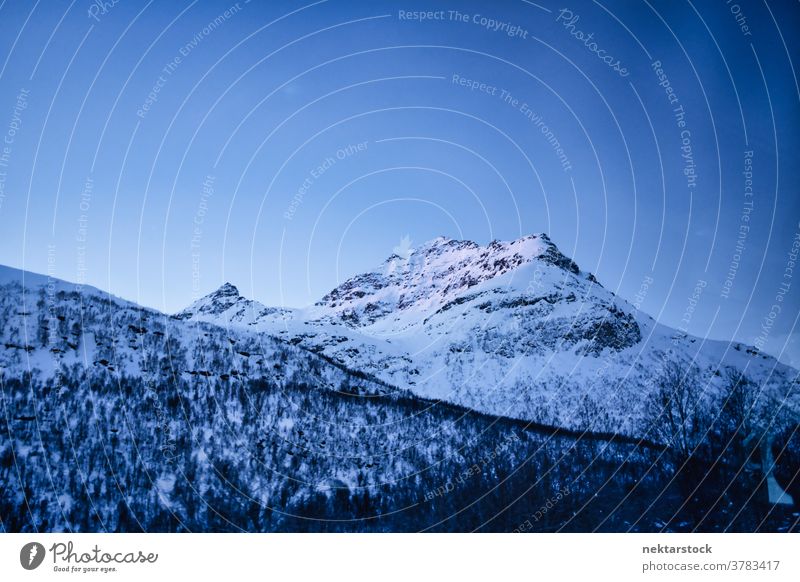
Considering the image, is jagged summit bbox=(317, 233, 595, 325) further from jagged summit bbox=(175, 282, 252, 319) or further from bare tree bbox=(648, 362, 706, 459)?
bare tree bbox=(648, 362, 706, 459)

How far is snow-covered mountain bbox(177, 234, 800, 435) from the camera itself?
10750 mm

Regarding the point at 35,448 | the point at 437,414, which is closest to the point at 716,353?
the point at 437,414

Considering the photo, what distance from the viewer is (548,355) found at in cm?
1709

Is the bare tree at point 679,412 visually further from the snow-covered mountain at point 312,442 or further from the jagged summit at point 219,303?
the jagged summit at point 219,303

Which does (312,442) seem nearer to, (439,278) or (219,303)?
(219,303)

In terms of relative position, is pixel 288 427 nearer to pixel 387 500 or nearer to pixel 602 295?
pixel 387 500

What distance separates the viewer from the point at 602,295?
61.6 feet
